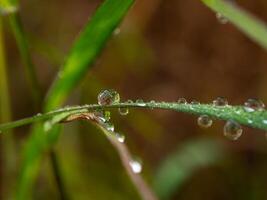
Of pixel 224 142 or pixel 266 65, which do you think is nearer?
pixel 224 142

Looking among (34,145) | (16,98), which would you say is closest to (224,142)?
(16,98)

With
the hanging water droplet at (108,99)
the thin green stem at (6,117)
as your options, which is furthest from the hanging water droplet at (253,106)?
the thin green stem at (6,117)

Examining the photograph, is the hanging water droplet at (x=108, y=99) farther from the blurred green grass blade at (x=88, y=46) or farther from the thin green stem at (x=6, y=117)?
the thin green stem at (x=6, y=117)

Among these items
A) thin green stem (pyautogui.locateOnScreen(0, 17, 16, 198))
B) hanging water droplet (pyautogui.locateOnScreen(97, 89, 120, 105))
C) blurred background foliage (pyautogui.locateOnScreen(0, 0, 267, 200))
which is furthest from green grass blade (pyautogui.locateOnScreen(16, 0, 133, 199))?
blurred background foliage (pyautogui.locateOnScreen(0, 0, 267, 200))

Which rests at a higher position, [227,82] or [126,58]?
[126,58]

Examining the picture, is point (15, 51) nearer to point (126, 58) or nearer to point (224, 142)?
point (126, 58)

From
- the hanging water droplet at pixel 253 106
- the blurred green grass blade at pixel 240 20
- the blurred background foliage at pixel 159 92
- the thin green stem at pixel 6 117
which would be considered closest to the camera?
the hanging water droplet at pixel 253 106

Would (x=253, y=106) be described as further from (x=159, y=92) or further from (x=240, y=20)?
(x=159, y=92)

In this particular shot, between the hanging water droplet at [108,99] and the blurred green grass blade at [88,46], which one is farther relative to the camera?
the blurred green grass blade at [88,46]
